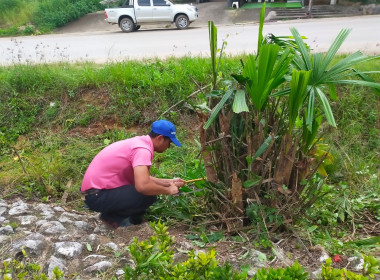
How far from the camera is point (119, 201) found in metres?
3.16

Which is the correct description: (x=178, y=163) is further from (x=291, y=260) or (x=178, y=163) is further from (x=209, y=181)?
(x=291, y=260)

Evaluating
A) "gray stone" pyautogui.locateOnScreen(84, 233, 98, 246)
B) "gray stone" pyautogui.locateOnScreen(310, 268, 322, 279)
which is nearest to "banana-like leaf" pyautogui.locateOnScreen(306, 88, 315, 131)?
"gray stone" pyautogui.locateOnScreen(310, 268, 322, 279)

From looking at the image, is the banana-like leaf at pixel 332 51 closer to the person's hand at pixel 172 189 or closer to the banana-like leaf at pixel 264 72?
the banana-like leaf at pixel 264 72

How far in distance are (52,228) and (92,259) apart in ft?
1.84

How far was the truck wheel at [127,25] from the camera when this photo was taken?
48.1 ft

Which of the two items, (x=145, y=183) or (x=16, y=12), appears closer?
(x=145, y=183)

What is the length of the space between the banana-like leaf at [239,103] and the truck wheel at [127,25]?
12.9 m

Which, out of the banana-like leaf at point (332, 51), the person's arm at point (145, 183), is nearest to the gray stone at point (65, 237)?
the person's arm at point (145, 183)

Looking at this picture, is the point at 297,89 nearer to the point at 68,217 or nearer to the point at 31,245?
the point at 31,245

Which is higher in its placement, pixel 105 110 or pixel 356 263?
pixel 105 110

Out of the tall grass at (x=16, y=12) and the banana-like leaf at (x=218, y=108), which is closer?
the banana-like leaf at (x=218, y=108)

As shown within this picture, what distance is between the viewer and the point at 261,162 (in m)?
2.75

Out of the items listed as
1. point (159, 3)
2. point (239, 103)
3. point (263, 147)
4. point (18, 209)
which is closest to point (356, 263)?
point (263, 147)

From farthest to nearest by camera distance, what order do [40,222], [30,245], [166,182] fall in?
[166,182]
[40,222]
[30,245]
